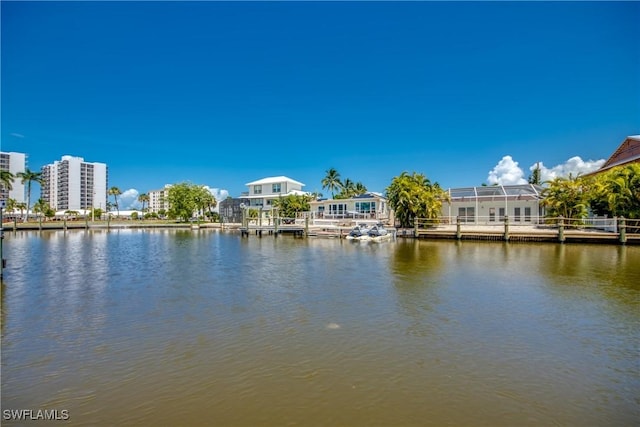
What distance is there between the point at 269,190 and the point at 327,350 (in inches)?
2415

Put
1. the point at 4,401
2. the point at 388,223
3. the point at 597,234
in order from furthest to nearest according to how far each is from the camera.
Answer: the point at 388,223 < the point at 597,234 < the point at 4,401

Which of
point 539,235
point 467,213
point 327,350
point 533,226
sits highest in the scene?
point 467,213

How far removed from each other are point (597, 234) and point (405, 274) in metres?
20.9

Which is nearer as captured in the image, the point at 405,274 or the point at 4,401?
the point at 4,401

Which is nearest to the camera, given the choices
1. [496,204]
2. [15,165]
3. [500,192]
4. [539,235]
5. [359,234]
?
[539,235]

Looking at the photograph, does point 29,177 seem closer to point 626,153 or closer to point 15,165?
Result: point 15,165

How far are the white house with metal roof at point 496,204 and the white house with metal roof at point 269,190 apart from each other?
3015 centimetres

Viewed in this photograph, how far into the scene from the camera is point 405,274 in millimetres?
16125

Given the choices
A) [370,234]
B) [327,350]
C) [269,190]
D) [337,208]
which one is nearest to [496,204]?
[370,234]

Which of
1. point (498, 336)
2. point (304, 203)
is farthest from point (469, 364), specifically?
point (304, 203)

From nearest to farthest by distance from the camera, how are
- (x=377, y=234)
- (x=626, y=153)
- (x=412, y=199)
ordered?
(x=377, y=234) → (x=626, y=153) → (x=412, y=199)

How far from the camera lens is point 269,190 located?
67.4m

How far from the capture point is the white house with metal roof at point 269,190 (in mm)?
65500

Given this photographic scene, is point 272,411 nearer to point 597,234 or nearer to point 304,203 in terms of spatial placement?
point 597,234
